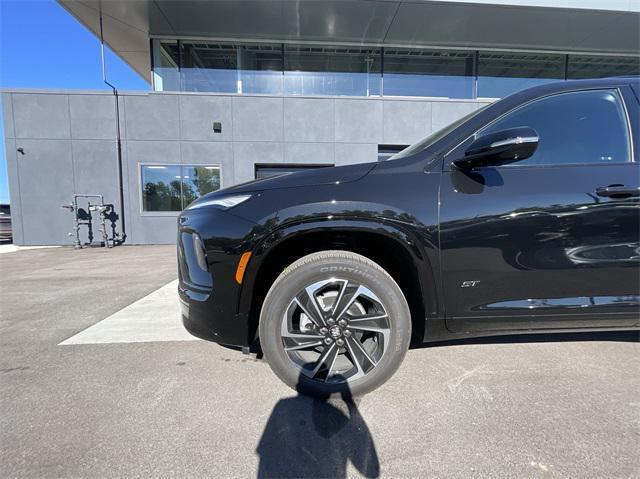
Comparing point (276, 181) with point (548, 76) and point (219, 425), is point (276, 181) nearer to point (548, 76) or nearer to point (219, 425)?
point (219, 425)

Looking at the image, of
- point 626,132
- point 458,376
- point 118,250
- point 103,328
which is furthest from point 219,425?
point 118,250

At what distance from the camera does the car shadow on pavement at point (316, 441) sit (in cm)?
144

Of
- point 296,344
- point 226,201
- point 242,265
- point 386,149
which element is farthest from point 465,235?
point 386,149

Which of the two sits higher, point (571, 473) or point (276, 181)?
point (276, 181)

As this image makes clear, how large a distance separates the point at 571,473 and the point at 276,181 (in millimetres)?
2058

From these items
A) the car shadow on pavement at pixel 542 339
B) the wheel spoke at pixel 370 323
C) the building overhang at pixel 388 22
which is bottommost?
the car shadow on pavement at pixel 542 339

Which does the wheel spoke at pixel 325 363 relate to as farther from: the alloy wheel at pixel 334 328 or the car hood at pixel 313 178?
the car hood at pixel 313 178

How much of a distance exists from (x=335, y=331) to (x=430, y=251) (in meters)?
0.74

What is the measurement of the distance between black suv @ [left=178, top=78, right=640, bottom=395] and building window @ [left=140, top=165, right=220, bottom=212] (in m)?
8.67

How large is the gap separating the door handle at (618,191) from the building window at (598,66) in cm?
1272

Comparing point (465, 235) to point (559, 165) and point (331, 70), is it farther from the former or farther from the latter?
point (331, 70)

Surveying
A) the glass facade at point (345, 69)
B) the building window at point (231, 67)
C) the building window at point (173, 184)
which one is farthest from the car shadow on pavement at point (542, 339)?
the building window at point (231, 67)

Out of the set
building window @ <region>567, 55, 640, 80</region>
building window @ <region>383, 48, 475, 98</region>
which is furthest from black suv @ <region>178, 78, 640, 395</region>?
building window @ <region>567, 55, 640, 80</region>

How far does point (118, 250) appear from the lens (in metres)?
9.09
